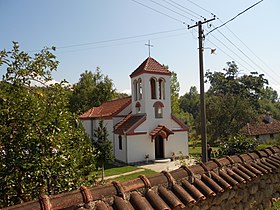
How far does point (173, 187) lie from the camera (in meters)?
2.96

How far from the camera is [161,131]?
20.2 meters

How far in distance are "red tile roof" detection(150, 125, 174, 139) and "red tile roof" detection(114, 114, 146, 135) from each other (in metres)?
1.43

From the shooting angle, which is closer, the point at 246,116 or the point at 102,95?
the point at 246,116

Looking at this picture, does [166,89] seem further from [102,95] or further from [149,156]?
[102,95]

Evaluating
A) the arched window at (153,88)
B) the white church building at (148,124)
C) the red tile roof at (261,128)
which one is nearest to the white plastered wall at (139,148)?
the white church building at (148,124)

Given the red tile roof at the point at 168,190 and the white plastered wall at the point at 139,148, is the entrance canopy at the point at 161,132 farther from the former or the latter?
the red tile roof at the point at 168,190

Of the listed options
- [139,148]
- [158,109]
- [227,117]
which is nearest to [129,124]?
[139,148]

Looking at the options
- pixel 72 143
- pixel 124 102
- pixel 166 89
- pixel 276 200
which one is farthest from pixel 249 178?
pixel 124 102

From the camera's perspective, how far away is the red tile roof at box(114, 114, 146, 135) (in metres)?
19.4

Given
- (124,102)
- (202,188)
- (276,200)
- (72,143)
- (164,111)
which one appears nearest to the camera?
(202,188)

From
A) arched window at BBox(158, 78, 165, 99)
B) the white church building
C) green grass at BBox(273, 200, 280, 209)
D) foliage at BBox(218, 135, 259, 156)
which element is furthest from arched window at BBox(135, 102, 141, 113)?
green grass at BBox(273, 200, 280, 209)

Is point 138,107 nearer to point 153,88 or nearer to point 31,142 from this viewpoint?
point 153,88

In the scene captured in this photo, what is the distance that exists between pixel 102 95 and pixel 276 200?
3359 cm

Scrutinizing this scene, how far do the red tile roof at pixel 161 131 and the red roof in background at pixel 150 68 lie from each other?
5.05m
